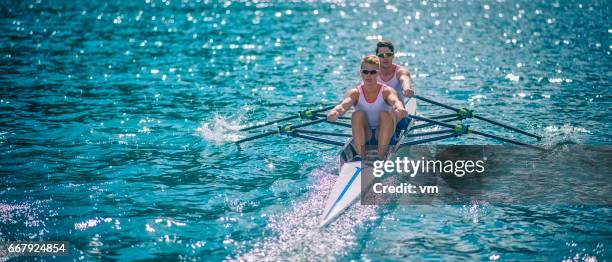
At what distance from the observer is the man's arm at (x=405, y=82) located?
46.5 feet

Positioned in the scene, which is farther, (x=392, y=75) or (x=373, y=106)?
(x=392, y=75)

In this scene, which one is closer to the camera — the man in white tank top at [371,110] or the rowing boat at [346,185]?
the rowing boat at [346,185]

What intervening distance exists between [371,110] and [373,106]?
108 mm

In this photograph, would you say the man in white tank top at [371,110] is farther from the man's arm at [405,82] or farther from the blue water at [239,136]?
the man's arm at [405,82]

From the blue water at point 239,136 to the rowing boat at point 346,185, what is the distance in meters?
0.25

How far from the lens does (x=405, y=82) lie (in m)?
15.0

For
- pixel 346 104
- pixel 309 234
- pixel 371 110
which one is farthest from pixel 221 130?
pixel 309 234

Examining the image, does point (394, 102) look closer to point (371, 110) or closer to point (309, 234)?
point (371, 110)

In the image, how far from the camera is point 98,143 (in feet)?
52.5

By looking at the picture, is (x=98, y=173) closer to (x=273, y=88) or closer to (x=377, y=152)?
(x=377, y=152)

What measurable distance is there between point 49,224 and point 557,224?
29.3 feet

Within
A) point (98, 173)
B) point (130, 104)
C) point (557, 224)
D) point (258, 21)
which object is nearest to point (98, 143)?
point (98, 173)

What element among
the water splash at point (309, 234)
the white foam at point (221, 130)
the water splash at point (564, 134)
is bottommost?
the water splash at point (309, 234)

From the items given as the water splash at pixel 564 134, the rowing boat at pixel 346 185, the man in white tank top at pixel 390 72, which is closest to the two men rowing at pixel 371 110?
the rowing boat at pixel 346 185
